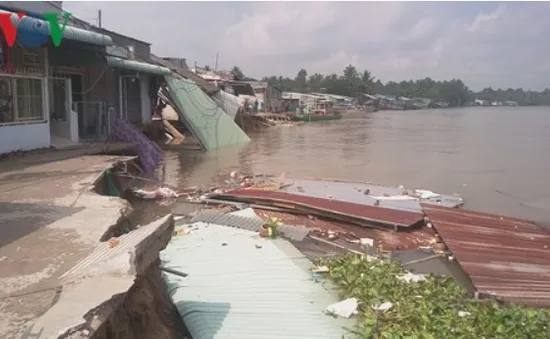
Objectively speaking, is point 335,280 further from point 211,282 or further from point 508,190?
point 508,190

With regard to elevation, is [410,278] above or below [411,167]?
above

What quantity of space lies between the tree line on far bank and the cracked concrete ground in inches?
1494

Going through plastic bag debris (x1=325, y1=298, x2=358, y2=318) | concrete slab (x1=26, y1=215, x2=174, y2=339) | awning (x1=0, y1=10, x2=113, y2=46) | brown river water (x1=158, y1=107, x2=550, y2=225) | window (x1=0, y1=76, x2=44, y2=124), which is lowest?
brown river water (x1=158, y1=107, x2=550, y2=225)

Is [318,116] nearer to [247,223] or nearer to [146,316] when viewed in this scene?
[247,223]

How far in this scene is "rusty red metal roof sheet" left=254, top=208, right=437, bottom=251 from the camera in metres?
7.23

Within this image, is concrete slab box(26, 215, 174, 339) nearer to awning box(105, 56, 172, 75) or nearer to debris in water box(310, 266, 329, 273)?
debris in water box(310, 266, 329, 273)

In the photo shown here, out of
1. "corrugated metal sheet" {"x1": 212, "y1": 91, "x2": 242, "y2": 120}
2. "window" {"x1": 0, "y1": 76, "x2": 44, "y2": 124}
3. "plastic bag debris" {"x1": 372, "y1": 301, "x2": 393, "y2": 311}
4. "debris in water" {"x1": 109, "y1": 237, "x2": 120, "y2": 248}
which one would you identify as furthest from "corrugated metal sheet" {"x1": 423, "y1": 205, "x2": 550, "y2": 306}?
"corrugated metal sheet" {"x1": 212, "y1": 91, "x2": 242, "y2": 120}

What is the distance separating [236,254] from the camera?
556cm

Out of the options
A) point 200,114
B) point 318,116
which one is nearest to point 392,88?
point 318,116

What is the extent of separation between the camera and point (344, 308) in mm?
4234

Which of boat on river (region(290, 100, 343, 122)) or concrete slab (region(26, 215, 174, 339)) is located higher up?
boat on river (region(290, 100, 343, 122))

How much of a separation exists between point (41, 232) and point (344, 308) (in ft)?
9.38

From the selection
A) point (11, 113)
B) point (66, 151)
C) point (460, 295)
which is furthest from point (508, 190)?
point (11, 113)

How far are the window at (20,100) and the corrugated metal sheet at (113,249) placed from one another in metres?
7.75
